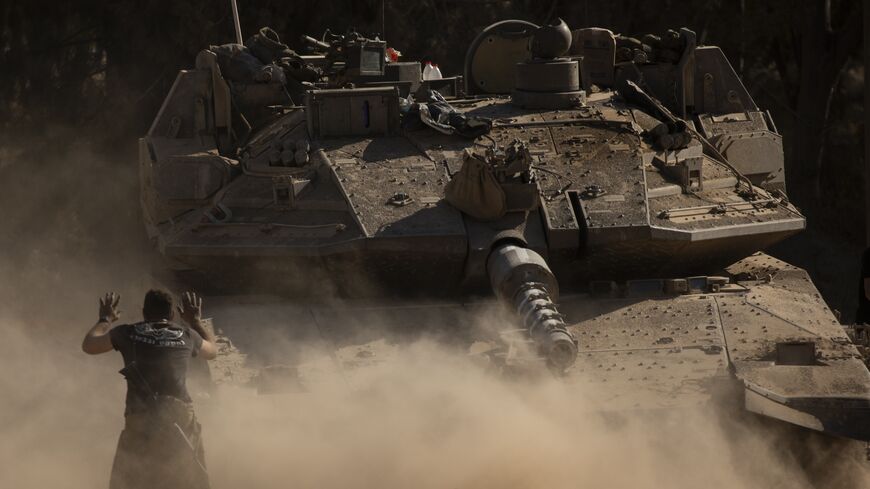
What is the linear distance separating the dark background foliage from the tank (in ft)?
35.7

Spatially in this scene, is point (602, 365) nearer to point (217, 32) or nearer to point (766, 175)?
point (766, 175)

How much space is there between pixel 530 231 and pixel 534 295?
1.32 metres

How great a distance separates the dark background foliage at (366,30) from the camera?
2448 cm

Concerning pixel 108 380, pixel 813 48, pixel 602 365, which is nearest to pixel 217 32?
pixel 813 48

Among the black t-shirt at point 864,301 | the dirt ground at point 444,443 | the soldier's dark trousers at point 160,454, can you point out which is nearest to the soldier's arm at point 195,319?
the dirt ground at point 444,443

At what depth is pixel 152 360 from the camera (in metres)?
→ 9.05

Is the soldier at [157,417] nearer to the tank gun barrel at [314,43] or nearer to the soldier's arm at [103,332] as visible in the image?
the soldier's arm at [103,332]

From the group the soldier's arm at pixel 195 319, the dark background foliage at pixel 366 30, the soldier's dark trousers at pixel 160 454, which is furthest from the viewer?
the dark background foliage at pixel 366 30

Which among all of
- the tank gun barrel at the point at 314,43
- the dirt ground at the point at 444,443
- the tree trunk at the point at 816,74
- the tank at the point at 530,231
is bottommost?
the tree trunk at the point at 816,74

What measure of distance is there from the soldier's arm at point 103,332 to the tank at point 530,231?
87 cm

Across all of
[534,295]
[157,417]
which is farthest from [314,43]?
[157,417]

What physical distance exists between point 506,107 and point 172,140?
9.53 feet

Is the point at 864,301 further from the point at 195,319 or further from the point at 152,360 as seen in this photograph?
the point at 152,360

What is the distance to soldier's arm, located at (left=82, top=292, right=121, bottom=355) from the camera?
923 centimetres
